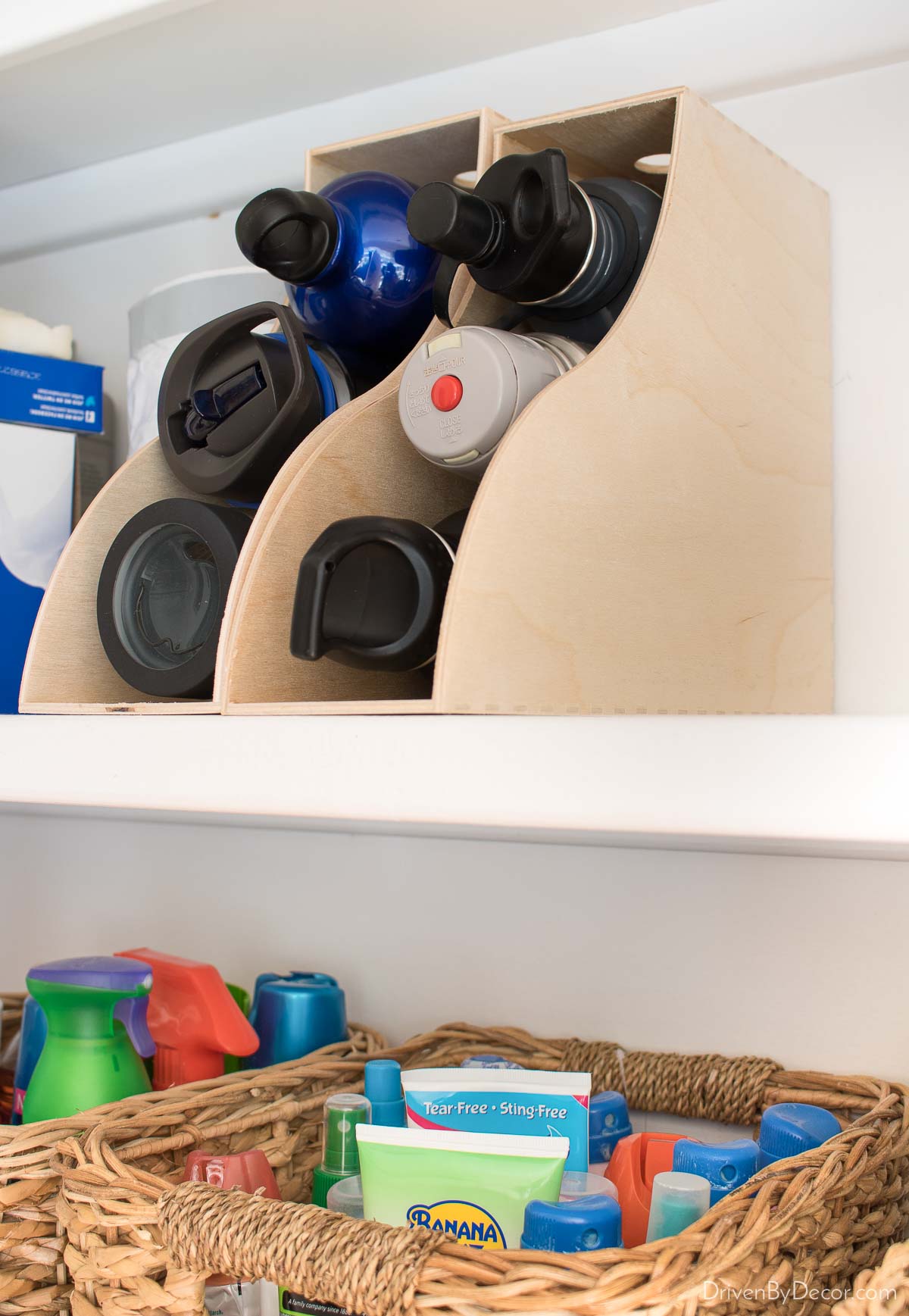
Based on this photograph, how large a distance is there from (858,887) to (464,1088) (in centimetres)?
29

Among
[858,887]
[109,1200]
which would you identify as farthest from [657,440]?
[109,1200]

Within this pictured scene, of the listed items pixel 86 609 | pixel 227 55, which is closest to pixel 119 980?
pixel 86 609

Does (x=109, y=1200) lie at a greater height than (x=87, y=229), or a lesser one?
lesser

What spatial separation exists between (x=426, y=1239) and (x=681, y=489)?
1.19ft

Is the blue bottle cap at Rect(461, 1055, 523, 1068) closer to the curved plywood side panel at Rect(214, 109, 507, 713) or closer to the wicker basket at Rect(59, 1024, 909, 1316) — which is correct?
the wicker basket at Rect(59, 1024, 909, 1316)

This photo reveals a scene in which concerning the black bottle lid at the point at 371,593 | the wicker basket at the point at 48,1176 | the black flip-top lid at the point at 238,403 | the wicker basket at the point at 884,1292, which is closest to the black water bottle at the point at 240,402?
the black flip-top lid at the point at 238,403

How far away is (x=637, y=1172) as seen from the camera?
60cm

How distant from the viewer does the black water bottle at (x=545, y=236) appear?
0.53 metres

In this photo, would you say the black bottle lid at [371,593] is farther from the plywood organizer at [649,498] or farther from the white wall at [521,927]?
the white wall at [521,927]

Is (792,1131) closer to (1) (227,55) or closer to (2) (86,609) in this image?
(2) (86,609)

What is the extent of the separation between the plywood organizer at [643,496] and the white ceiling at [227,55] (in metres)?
0.16

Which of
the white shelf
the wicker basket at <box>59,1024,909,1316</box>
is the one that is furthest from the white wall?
the white shelf

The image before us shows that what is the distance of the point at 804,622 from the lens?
2.29 ft

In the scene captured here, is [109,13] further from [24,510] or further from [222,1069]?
[222,1069]
